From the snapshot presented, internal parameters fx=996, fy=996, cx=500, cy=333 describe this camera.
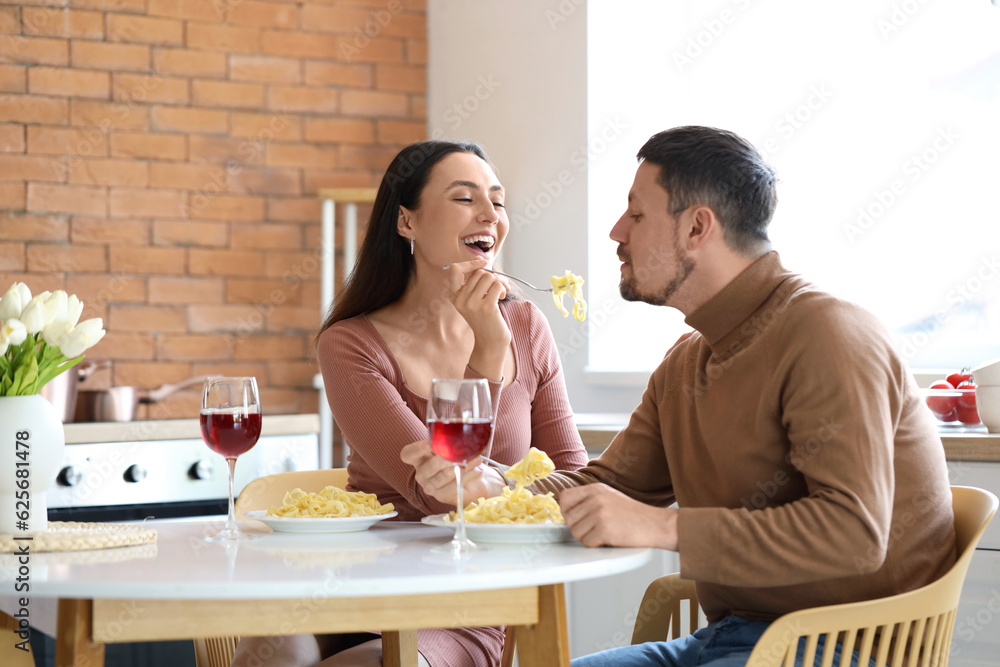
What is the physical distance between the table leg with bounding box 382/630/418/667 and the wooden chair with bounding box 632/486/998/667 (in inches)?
21.9

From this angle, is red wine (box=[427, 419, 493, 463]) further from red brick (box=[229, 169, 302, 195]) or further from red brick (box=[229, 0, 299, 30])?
red brick (box=[229, 0, 299, 30])

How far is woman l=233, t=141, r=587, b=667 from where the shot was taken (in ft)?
6.08

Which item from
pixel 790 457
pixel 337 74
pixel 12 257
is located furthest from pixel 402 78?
pixel 790 457

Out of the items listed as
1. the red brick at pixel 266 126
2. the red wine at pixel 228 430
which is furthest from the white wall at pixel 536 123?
the red wine at pixel 228 430

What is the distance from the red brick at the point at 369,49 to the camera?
12.4 feet

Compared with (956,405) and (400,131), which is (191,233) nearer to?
(400,131)

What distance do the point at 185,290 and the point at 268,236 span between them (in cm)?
36

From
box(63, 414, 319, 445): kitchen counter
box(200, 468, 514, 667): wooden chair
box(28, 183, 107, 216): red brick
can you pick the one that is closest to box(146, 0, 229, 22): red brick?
box(28, 183, 107, 216): red brick

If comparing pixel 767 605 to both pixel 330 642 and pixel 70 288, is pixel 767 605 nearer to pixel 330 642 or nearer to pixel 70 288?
pixel 330 642

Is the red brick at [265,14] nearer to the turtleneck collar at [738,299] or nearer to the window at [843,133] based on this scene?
the window at [843,133]

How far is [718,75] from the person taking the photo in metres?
3.27

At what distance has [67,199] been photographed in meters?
3.46

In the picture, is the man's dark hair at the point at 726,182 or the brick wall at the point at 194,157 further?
the brick wall at the point at 194,157

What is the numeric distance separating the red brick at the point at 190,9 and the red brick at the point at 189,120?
1.09ft
